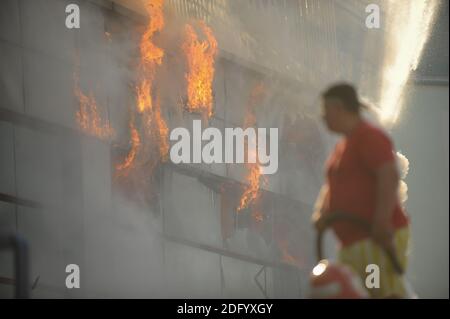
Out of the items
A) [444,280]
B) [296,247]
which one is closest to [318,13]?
[296,247]

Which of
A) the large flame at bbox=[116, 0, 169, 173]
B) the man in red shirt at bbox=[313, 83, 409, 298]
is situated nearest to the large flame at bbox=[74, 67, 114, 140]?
the large flame at bbox=[116, 0, 169, 173]

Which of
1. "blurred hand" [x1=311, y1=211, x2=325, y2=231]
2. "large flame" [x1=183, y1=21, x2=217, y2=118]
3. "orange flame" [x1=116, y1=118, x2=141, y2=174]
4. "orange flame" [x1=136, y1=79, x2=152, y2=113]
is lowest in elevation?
"blurred hand" [x1=311, y1=211, x2=325, y2=231]

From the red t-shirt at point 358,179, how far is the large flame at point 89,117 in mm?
8233

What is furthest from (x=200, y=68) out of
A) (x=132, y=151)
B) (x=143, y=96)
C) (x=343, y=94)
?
(x=343, y=94)

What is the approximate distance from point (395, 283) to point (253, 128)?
10238mm

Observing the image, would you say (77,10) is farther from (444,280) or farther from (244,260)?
(444,280)

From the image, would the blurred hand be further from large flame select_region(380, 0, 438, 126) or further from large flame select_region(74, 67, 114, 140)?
large flame select_region(380, 0, 438, 126)

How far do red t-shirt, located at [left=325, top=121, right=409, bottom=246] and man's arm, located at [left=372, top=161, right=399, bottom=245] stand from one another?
0.22 feet

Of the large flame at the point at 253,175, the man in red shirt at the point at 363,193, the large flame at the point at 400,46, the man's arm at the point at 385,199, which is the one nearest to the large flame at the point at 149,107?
the large flame at the point at 253,175

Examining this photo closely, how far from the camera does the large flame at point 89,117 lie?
14.2 meters

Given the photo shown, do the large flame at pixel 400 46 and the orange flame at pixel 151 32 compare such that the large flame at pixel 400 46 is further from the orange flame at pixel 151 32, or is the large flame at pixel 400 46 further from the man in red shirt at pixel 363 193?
the man in red shirt at pixel 363 193

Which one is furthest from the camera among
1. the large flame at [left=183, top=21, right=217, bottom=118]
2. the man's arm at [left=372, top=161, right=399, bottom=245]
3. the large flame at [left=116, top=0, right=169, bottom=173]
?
the large flame at [left=183, top=21, right=217, bottom=118]

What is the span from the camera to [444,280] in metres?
21.5

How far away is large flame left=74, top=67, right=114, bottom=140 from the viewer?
14242 millimetres
